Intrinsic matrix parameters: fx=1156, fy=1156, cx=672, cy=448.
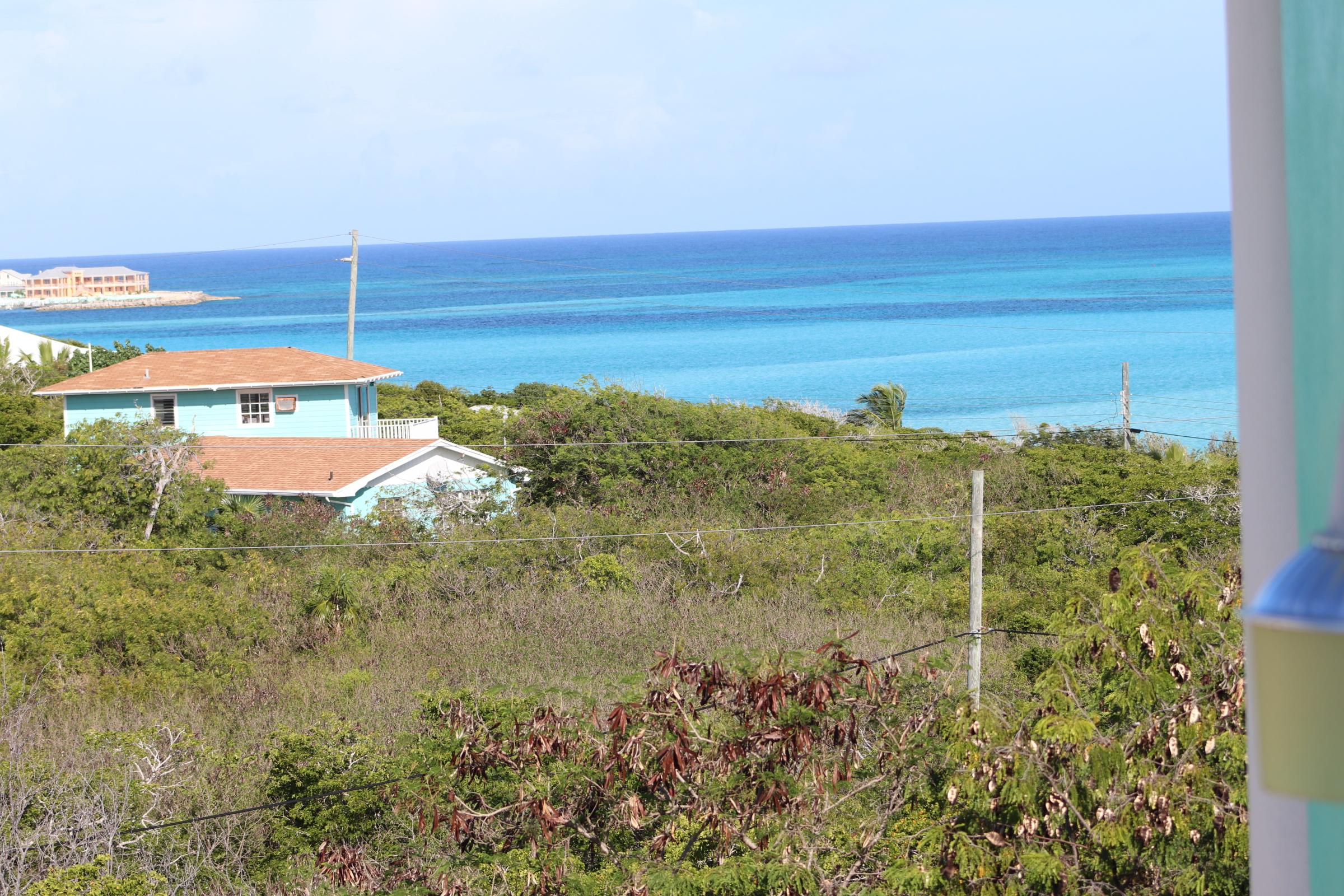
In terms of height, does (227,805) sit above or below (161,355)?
below

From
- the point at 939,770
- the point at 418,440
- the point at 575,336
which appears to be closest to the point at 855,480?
the point at 418,440

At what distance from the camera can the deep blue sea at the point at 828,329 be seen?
61.0m

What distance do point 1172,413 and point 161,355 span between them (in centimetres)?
3864

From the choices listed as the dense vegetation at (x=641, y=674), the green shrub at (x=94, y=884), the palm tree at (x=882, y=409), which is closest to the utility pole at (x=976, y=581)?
the dense vegetation at (x=641, y=674)

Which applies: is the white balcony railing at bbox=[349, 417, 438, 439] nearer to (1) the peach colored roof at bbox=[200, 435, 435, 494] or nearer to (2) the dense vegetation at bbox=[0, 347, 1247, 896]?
(1) the peach colored roof at bbox=[200, 435, 435, 494]

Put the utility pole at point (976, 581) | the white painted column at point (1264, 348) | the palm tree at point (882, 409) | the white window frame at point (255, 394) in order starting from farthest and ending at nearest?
the palm tree at point (882, 409) < the white window frame at point (255, 394) < the utility pole at point (976, 581) < the white painted column at point (1264, 348)

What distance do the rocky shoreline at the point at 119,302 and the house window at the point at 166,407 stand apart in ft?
504

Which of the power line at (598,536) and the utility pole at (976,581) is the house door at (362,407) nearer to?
the power line at (598,536)

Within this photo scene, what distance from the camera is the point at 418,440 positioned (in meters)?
27.7

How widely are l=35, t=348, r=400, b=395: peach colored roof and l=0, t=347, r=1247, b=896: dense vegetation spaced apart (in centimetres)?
192

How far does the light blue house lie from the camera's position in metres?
24.7

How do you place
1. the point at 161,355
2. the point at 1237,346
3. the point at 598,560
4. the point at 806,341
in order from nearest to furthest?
the point at 1237,346, the point at 598,560, the point at 161,355, the point at 806,341

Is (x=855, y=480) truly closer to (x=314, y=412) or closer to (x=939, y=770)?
(x=314, y=412)

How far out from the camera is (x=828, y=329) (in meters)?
94.7
